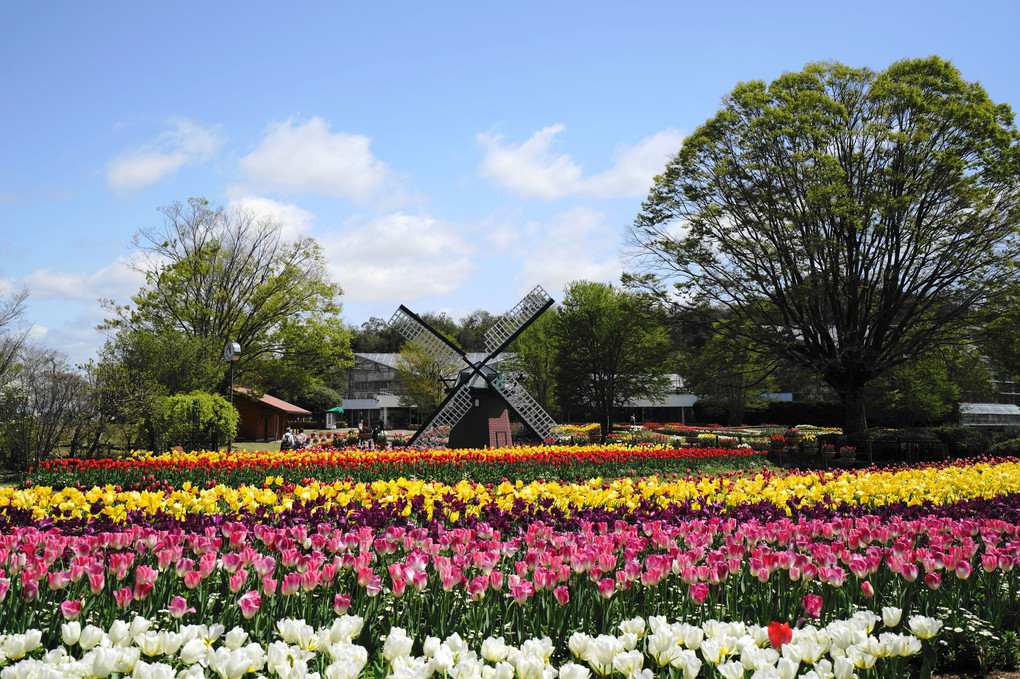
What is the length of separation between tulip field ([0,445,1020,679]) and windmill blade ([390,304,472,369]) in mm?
15393

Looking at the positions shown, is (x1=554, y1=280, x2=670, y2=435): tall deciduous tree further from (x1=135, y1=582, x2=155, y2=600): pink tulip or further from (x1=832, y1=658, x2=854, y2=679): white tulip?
(x1=832, y1=658, x2=854, y2=679): white tulip

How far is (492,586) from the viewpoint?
4227mm

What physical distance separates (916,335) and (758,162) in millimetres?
8070

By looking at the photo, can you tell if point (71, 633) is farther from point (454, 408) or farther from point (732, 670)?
point (454, 408)

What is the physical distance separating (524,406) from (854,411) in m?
12.5

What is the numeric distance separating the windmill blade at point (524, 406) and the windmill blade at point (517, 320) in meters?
1.83

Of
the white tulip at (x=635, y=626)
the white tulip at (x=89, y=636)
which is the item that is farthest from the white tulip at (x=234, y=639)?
the white tulip at (x=635, y=626)

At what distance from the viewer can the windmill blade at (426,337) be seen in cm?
2356

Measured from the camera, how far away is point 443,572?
4129 mm

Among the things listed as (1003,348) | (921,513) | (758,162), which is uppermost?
(758,162)

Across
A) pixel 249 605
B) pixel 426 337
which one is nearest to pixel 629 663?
pixel 249 605

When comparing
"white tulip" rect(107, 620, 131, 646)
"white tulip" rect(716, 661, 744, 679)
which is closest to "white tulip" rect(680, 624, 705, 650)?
"white tulip" rect(716, 661, 744, 679)

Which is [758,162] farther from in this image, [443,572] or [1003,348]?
[443,572]

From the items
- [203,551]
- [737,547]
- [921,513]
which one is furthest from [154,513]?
[921,513]
